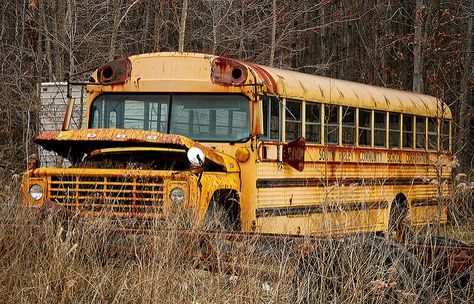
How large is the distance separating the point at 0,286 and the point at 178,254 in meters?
1.06

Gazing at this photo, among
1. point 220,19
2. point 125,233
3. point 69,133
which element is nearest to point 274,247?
point 125,233

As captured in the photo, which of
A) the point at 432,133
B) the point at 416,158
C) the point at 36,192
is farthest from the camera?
the point at 432,133

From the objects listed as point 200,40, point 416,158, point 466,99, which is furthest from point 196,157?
point 466,99

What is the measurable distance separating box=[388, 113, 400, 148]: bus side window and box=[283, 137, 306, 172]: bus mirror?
282 centimetres

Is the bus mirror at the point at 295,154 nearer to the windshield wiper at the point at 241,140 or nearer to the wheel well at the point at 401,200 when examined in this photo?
the windshield wiper at the point at 241,140

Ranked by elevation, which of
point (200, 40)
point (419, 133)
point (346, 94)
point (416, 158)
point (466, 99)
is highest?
point (200, 40)

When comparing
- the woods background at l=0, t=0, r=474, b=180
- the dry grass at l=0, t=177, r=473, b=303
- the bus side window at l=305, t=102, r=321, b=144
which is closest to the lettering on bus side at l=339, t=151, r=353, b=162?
the bus side window at l=305, t=102, r=321, b=144

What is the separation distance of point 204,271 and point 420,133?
787 centimetres

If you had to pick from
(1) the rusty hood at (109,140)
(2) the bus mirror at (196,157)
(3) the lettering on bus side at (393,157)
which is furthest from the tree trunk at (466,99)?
(2) the bus mirror at (196,157)

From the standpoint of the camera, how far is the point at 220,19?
18.5 metres

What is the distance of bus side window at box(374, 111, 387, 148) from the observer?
36.5 feet

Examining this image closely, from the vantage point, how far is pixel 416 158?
12.2 m

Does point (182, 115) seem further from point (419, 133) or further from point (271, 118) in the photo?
point (419, 133)

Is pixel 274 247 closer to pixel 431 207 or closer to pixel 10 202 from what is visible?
pixel 10 202
